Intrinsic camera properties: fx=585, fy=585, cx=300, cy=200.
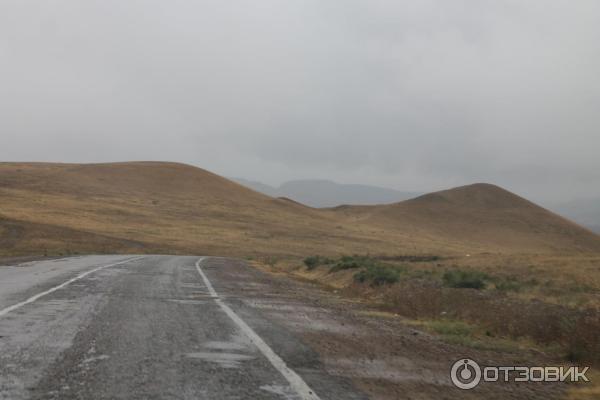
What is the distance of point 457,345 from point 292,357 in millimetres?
3584

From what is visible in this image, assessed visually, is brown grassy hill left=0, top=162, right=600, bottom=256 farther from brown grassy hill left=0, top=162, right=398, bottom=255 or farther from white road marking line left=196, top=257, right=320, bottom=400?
white road marking line left=196, top=257, right=320, bottom=400

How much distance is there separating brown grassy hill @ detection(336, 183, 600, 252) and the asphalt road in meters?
103

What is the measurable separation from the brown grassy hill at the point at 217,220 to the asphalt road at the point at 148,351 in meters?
34.2

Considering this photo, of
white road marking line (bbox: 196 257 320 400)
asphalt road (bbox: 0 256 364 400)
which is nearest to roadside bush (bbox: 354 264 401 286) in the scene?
asphalt road (bbox: 0 256 364 400)

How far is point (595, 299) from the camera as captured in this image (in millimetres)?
18094

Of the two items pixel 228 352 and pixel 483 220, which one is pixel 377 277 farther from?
pixel 483 220

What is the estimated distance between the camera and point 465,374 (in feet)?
25.1

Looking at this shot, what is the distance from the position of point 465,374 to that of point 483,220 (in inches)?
5403

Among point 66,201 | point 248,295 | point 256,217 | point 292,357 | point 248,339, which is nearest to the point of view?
point 292,357

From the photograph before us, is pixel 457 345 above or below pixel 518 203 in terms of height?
below

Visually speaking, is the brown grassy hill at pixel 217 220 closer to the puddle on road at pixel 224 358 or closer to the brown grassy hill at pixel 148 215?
the brown grassy hill at pixel 148 215

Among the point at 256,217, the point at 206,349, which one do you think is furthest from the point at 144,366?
the point at 256,217

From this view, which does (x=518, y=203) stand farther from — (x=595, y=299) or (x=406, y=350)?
(x=406, y=350)

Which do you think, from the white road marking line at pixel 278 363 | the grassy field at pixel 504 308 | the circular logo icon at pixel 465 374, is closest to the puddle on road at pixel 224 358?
the white road marking line at pixel 278 363
